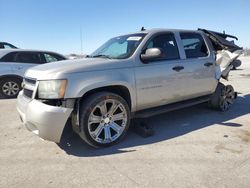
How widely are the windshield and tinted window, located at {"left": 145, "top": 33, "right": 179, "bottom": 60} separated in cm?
28

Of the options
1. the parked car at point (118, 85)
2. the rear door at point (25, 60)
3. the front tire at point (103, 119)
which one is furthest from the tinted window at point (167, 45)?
the rear door at point (25, 60)

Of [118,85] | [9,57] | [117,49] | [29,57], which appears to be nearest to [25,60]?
[29,57]

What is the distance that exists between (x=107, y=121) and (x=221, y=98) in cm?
331

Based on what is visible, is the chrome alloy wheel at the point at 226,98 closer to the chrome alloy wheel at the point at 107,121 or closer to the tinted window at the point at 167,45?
the tinted window at the point at 167,45

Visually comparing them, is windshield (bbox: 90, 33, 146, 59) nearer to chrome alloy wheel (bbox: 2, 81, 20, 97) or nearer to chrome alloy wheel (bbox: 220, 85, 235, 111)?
chrome alloy wheel (bbox: 220, 85, 235, 111)

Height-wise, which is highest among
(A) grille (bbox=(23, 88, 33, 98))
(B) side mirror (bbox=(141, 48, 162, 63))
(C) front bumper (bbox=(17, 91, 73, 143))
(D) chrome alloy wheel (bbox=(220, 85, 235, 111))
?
(B) side mirror (bbox=(141, 48, 162, 63))

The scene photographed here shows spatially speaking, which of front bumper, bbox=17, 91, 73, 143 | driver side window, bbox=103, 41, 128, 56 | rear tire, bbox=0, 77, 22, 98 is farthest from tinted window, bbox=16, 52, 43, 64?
front bumper, bbox=17, 91, 73, 143

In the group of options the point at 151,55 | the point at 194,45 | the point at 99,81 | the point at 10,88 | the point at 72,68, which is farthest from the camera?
the point at 10,88

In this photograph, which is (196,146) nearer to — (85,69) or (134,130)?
(134,130)

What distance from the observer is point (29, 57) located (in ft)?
29.8

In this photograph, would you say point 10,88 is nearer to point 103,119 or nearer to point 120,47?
point 120,47

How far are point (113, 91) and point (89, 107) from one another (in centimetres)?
63

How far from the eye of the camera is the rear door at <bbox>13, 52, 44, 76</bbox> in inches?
342

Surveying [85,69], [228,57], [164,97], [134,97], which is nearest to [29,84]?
[85,69]
